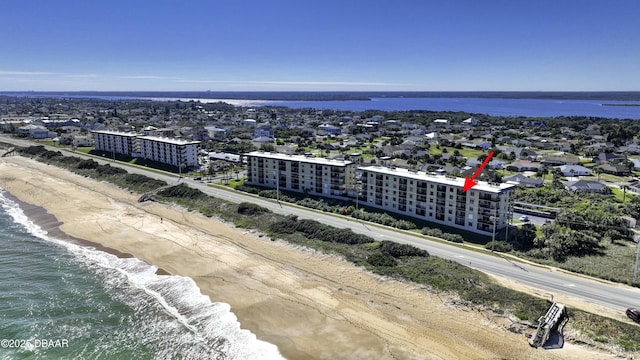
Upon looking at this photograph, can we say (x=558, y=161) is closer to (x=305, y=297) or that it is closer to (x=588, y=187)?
(x=588, y=187)

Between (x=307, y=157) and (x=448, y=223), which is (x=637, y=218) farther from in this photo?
(x=307, y=157)

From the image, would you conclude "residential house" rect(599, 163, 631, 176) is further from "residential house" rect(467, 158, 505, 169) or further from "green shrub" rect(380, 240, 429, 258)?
"green shrub" rect(380, 240, 429, 258)

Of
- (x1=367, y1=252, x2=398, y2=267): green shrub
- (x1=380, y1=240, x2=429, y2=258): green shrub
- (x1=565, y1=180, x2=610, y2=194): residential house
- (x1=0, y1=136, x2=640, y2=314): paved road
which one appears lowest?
(x1=0, y1=136, x2=640, y2=314): paved road

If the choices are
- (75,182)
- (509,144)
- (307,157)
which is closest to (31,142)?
(75,182)

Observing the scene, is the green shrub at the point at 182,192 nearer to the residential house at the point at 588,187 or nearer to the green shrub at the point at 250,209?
the green shrub at the point at 250,209

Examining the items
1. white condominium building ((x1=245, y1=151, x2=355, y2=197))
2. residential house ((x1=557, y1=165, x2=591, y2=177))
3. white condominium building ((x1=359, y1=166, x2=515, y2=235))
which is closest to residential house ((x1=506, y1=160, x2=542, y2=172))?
residential house ((x1=557, y1=165, x2=591, y2=177))

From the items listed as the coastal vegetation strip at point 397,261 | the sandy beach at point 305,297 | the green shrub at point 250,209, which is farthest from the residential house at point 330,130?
the sandy beach at point 305,297

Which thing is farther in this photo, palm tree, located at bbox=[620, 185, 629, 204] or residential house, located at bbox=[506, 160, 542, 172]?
residential house, located at bbox=[506, 160, 542, 172]
